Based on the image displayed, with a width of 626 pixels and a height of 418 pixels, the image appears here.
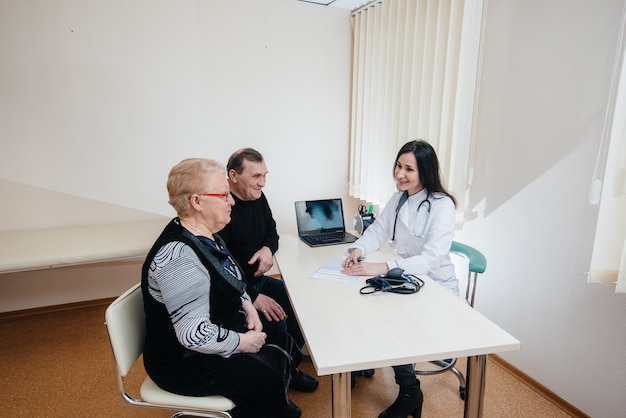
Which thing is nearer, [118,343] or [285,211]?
[118,343]

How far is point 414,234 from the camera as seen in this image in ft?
5.95

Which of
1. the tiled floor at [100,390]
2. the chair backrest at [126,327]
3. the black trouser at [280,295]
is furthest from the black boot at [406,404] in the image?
the chair backrest at [126,327]

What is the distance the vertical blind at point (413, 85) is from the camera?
2053 mm

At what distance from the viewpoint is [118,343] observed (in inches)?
45.5

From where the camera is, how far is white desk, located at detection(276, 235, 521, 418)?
1014 mm

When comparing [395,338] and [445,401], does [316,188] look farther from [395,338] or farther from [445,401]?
[395,338]

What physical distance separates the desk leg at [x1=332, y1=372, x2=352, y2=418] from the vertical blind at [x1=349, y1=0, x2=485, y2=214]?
1504 mm

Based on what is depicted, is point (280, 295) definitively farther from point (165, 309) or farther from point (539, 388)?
point (539, 388)

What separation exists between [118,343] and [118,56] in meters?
2.31

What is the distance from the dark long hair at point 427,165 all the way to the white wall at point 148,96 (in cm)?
161

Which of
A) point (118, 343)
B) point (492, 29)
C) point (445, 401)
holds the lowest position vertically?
point (445, 401)

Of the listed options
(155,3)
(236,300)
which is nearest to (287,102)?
(155,3)

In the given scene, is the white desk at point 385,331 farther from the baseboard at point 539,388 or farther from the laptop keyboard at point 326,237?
the baseboard at point 539,388

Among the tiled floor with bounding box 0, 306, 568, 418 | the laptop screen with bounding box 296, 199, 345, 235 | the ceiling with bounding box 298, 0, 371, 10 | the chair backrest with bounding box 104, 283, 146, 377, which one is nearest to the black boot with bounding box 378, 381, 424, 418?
the tiled floor with bounding box 0, 306, 568, 418
